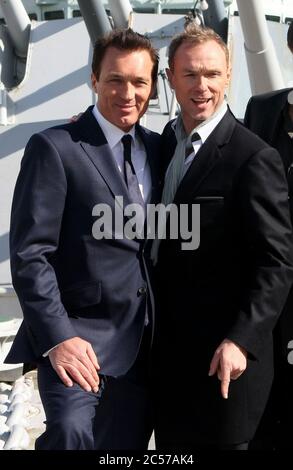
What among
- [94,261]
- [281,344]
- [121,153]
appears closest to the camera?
[94,261]

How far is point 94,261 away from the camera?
222 centimetres

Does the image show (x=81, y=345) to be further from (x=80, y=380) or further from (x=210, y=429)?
(x=210, y=429)

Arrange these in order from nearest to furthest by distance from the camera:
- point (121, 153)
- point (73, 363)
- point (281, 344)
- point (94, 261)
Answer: point (73, 363) → point (94, 261) → point (121, 153) → point (281, 344)

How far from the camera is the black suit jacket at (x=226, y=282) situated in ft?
7.09

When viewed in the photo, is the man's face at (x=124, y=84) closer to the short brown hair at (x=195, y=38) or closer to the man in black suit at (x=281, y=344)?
the short brown hair at (x=195, y=38)

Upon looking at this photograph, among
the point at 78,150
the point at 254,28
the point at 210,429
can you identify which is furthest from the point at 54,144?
the point at 254,28

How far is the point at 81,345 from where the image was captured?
6.99ft

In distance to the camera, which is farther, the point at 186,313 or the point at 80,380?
the point at 186,313

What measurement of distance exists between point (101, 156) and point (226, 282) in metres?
0.46

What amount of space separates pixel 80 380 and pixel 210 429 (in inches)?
15.3

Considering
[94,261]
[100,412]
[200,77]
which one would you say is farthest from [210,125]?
[100,412]

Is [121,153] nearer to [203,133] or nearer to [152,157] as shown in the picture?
[152,157]

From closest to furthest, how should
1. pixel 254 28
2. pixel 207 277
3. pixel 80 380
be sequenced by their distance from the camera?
pixel 80 380, pixel 207 277, pixel 254 28

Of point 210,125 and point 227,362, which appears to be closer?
point 227,362
